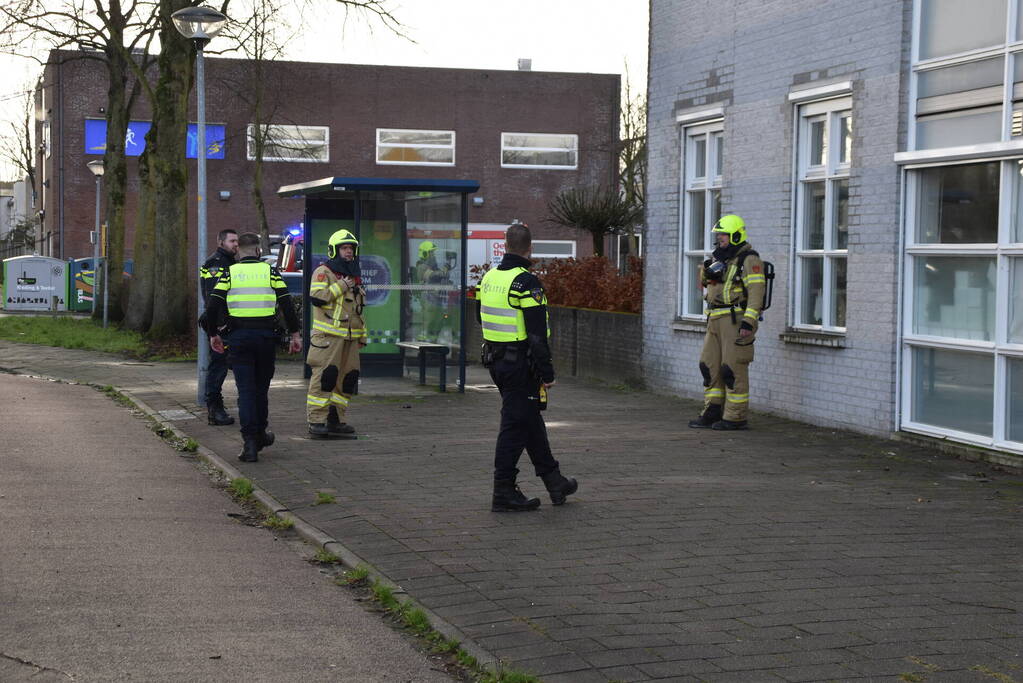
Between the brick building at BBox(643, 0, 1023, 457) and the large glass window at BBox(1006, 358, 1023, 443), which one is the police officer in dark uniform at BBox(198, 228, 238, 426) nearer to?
the brick building at BBox(643, 0, 1023, 457)

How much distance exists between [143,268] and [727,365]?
16524 millimetres

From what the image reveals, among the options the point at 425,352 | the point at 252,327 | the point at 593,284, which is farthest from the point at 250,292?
the point at 593,284

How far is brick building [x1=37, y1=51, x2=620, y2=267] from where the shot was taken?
47.8m

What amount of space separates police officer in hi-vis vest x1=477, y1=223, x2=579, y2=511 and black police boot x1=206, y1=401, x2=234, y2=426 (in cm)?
540

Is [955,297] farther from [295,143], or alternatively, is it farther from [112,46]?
[295,143]

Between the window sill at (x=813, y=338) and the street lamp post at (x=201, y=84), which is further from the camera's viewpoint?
the street lamp post at (x=201, y=84)

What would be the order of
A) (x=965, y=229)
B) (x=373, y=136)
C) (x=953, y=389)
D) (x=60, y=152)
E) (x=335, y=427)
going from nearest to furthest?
(x=965, y=229) < (x=953, y=389) < (x=335, y=427) < (x=60, y=152) < (x=373, y=136)

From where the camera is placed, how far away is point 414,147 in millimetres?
49938

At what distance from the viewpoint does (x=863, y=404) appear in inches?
478

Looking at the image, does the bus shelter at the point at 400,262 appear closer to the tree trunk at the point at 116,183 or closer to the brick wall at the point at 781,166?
the brick wall at the point at 781,166

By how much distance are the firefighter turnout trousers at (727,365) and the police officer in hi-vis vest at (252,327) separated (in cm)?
406

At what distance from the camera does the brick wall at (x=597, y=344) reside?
1686cm

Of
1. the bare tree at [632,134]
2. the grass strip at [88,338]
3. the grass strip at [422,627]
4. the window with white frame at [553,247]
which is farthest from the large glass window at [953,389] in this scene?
the window with white frame at [553,247]

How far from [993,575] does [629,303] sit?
1142 cm
